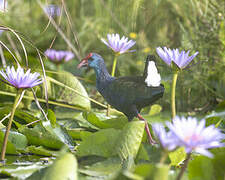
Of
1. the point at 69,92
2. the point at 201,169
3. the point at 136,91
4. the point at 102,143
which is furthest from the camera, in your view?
the point at 69,92

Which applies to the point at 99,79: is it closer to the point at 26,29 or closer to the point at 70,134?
the point at 70,134

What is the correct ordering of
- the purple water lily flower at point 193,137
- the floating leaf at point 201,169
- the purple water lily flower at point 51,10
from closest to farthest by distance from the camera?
the purple water lily flower at point 193,137
the floating leaf at point 201,169
the purple water lily flower at point 51,10

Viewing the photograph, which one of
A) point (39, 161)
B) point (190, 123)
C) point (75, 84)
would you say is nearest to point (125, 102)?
point (39, 161)

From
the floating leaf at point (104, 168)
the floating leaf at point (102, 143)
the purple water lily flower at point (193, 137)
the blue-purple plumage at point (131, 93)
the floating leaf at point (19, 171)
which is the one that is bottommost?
the floating leaf at point (19, 171)

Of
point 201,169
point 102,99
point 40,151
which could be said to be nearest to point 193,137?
point 201,169

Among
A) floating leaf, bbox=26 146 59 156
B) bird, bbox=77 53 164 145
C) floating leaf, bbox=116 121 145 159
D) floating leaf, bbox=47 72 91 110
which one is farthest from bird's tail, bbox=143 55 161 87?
floating leaf, bbox=47 72 91 110

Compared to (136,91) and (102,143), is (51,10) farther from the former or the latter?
(102,143)

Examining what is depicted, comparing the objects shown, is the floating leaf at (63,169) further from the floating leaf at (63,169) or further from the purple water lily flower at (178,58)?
the purple water lily flower at (178,58)

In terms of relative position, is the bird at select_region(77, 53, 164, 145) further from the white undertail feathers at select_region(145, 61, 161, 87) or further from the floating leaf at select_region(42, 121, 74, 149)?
the floating leaf at select_region(42, 121, 74, 149)

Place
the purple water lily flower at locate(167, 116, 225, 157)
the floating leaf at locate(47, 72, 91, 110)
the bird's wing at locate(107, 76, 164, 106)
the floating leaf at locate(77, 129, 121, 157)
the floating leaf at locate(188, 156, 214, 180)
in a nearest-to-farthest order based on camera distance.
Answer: the purple water lily flower at locate(167, 116, 225, 157) → the floating leaf at locate(188, 156, 214, 180) → the floating leaf at locate(77, 129, 121, 157) → the bird's wing at locate(107, 76, 164, 106) → the floating leaf at locate(47, 72, 91, 110)

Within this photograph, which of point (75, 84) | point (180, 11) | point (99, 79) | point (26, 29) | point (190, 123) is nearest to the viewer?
point (190, 123)

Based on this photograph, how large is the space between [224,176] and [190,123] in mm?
160

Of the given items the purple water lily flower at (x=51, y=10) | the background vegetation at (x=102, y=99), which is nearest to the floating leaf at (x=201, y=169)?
the background vegetation at (x=102, y=99)

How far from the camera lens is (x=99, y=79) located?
2.72 ft
